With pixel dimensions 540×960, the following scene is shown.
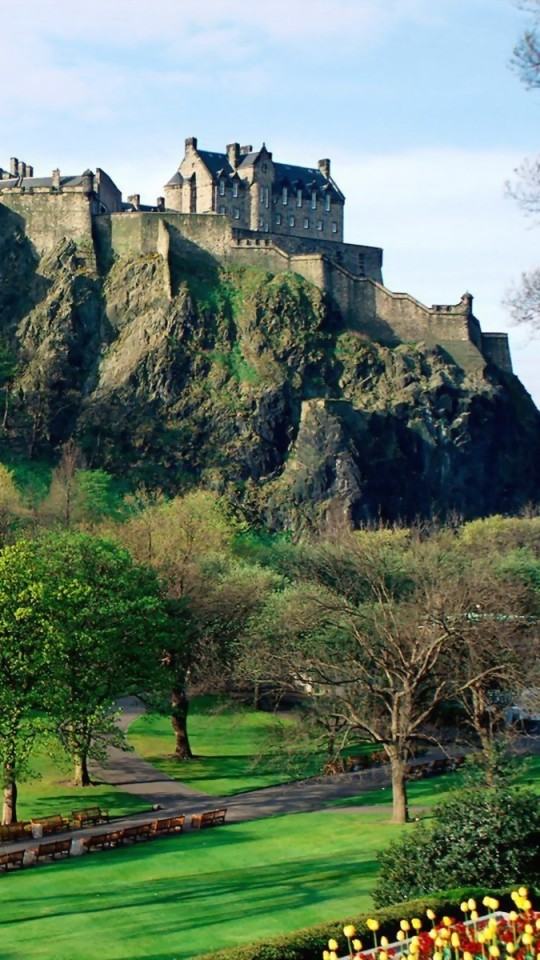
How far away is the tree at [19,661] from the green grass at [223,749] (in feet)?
23.6

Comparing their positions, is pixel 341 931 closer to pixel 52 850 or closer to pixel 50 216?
pixel 52 850

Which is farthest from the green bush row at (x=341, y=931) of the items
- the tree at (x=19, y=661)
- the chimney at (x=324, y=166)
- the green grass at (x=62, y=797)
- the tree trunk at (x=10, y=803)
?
the chimney at (x=324, y=166)

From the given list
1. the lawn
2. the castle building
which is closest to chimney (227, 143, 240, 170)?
the castle building

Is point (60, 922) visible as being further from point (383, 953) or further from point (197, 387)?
point (197, 387)

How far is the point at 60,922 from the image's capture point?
76.9 ft

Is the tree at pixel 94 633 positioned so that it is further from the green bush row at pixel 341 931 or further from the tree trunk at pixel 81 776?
the green bush row at pixel 341 931

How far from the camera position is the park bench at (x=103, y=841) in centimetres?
3041

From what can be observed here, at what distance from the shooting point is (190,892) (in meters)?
25.1

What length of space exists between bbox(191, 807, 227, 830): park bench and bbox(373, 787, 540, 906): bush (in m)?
11.7

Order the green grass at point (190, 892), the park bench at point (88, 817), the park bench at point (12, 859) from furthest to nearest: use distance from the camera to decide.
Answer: the park bench at point (88, 817), the park bench at point (12, 859), the green grass at point (190, 892)

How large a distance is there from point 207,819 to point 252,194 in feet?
253

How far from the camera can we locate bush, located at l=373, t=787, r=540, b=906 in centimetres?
2112

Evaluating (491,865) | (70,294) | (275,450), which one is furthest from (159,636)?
(70,294)

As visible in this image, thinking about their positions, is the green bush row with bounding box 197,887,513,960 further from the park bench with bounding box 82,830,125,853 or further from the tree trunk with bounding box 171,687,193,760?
the tree trunk with bounding box 171,687,193,760
